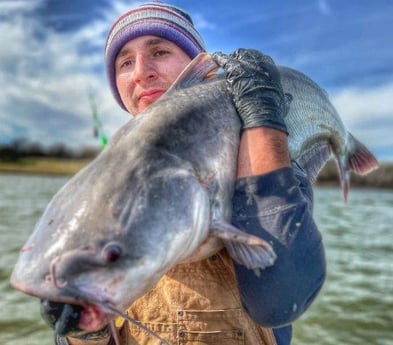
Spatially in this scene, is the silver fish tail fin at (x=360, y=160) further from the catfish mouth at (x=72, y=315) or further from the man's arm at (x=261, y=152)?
the catfish mouth at (x=72, y=315)

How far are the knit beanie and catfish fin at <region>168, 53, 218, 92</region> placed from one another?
77 cm

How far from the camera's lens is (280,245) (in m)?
1.96

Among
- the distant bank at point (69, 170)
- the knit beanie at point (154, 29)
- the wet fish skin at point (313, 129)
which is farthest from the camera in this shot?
the distant bank at point (69, 170)

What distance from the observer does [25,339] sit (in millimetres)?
6160

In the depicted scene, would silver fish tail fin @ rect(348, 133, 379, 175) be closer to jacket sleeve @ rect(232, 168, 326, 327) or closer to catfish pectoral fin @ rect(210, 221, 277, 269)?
jacket sleeve @ rect(232, 168, 326, 327)

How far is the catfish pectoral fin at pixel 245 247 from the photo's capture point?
183 cm

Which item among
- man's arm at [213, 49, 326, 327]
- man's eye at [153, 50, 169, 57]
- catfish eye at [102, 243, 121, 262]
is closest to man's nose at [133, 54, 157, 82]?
man's eye at [153, 50, 169, 57]

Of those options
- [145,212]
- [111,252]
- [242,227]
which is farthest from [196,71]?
[111,252]

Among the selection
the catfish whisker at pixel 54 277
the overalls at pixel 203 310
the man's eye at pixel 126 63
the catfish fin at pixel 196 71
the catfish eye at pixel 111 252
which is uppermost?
the man's eye at pixel 126 63

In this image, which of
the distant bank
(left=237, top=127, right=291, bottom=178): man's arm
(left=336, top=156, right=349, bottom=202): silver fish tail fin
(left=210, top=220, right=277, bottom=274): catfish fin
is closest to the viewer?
(left=210, top=220, right=277, bottom=274): catfish fin

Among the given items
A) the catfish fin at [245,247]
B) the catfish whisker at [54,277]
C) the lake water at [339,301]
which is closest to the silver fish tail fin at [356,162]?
the catfish fin at [245,247]

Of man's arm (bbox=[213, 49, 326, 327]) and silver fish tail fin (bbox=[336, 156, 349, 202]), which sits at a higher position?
silver fish tail fin (bbox=[336, 156, 349, 202])

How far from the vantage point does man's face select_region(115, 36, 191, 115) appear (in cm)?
288

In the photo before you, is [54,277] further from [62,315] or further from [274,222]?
[274,222]
